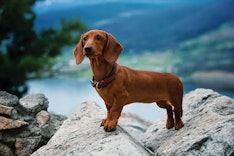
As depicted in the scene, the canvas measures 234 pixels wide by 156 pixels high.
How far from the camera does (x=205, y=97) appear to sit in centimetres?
439

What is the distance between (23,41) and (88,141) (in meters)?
7.03

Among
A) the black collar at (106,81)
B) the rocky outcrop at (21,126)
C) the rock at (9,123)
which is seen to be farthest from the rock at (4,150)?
the black collar at (106,81)

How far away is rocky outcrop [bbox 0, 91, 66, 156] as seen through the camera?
4.14 meters

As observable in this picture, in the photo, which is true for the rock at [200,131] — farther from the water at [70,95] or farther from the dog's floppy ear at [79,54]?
the water at [70,95]

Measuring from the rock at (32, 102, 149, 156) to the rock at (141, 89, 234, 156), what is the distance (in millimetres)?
328

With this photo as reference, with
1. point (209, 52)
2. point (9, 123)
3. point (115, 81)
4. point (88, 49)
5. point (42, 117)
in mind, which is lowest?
point (209, 52)

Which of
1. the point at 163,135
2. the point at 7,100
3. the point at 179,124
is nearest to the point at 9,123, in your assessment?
Result: the point at 7,100

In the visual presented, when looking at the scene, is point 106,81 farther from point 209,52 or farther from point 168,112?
point 209,52

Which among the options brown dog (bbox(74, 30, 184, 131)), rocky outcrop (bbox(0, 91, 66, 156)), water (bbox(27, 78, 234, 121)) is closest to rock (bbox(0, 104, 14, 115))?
rocky outcrop (bbox(0, 91, 66, 156))

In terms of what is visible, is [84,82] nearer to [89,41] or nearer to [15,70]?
[15,70]

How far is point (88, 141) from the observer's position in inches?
137

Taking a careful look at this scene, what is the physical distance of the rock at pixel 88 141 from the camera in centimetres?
328

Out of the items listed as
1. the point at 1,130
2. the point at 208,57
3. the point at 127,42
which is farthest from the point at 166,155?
the point at 127,42

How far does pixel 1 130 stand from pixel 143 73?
1663mm
